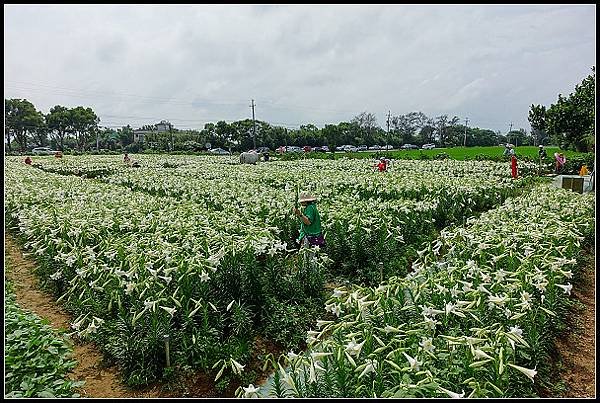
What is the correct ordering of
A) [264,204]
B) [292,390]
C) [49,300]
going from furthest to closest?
[264,204]
[49,300]
[292,390]

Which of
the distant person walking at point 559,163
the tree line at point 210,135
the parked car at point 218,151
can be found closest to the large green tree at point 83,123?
the tree line at point 210,135

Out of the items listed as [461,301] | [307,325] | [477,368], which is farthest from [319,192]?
[477,368]

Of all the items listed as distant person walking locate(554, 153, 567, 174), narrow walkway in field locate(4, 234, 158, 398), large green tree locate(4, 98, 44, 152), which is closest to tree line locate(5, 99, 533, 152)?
large green tree locate(4, 98, 44, 152)

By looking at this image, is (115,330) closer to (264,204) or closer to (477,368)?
(477,368)

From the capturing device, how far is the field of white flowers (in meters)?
3.20

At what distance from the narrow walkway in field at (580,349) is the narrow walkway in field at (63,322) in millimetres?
4306

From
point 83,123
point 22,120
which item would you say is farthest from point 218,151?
point 22,120

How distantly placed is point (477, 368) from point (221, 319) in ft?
10.1

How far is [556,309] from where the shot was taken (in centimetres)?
532

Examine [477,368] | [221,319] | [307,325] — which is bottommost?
[307,325]

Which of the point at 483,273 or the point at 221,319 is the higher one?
the point at 483,273

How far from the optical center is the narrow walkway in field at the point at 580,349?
14.9 feet

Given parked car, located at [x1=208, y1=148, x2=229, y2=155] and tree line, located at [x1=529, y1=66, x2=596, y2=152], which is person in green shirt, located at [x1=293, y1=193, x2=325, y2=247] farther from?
parked car, located at [x1=208, y1=148, x2=229, y2=155]

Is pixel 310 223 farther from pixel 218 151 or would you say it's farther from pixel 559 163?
pixel 218 151
